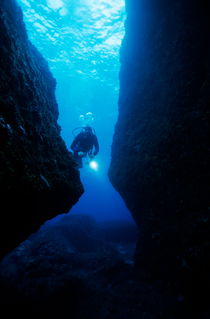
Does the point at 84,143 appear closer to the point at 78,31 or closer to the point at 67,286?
the point at 67,286

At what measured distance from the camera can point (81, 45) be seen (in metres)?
18.0

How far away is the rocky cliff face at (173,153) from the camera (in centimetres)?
415

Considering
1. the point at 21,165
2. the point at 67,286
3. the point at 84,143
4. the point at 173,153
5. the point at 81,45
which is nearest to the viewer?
the point at 21,165

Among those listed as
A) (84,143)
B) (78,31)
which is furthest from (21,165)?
(78,31)

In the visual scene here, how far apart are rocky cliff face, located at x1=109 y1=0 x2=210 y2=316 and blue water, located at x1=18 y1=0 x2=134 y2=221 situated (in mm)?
9085

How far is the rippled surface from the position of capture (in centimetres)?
1380

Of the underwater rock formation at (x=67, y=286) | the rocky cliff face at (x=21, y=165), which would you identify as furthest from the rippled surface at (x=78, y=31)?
the underwater rock formation at (x=67, y=286)

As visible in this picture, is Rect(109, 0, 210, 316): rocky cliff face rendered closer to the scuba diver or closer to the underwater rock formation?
the underwater rock formation

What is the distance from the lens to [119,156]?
334 inches

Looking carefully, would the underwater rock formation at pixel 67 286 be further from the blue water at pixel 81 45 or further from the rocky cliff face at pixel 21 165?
the blue water at pixel 81 45

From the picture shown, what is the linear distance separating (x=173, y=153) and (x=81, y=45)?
17.6m

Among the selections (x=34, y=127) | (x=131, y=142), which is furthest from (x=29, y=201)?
(x=131, y=142)

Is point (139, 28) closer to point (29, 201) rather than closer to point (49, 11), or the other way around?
point (29, 201)

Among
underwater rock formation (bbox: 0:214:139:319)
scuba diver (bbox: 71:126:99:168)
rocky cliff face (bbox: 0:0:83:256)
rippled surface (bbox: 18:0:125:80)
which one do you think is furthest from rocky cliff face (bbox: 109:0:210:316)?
rippled surface (bbox: 18:0:125:80)
